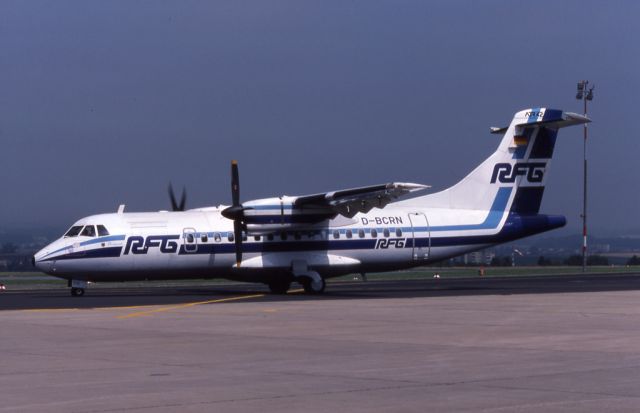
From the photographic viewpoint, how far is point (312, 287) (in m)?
37.4

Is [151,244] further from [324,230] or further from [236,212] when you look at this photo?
[324,230]

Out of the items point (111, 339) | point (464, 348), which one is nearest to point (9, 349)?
point (111, 339)

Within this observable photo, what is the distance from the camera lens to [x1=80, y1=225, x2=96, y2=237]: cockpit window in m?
35.1

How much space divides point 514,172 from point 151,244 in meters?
15.1

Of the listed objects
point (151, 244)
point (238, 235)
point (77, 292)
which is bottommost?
point (77, 292)

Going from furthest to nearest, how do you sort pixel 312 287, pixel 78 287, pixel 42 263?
pixel 312 287 < pixel 78 287 < pixel 42 263

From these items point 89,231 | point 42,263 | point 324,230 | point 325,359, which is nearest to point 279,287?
point 324,230

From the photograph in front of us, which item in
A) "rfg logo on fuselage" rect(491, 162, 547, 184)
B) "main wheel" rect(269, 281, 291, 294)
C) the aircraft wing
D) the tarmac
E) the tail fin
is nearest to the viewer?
the tarmac

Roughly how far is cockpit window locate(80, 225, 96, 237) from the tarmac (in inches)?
347

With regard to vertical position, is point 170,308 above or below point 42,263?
below

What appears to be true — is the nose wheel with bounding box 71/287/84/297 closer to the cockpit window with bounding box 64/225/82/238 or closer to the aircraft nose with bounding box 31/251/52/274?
the aircraft nose with bounding box 31/251/52/274

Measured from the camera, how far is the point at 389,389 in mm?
12047

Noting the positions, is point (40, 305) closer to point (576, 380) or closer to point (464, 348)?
point (464, 348)

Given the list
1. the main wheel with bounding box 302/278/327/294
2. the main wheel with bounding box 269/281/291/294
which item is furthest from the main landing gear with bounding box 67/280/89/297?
the main wheel with bounding box 302/278/327/294
